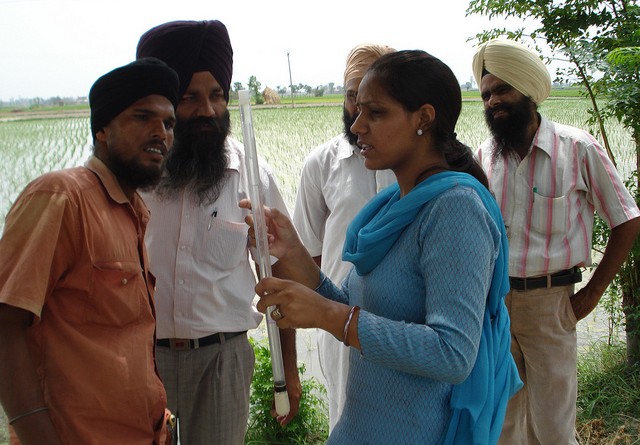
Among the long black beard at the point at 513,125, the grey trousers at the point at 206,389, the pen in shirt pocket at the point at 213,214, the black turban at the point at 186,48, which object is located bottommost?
the grey trousers at the point at 206,389

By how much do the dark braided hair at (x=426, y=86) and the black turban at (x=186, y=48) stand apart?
31.4 inches

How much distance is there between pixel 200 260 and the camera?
2.05 m

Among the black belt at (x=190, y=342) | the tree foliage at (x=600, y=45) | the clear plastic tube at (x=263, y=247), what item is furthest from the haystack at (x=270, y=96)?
the clear plastic tube at (x=263, y=247)

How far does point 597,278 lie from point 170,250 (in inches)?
71.3

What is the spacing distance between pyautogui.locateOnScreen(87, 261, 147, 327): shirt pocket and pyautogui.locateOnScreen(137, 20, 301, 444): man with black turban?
504 mm

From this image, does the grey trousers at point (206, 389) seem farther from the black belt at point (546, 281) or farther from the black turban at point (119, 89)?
the black belt at point (546, 281)

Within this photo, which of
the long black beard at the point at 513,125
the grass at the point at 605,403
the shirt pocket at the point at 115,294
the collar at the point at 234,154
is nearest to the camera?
the shirt pocket at the point at 115,294

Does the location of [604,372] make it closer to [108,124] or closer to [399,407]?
[399,407]

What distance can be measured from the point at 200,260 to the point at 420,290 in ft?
2.88

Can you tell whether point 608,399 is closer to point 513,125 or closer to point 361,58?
point 513,125

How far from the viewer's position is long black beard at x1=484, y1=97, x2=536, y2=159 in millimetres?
2746

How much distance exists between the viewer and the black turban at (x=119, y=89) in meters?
1.61

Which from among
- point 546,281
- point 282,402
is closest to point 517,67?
point 546,281

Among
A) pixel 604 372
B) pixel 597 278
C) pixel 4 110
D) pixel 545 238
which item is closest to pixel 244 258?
pixel 4 110
